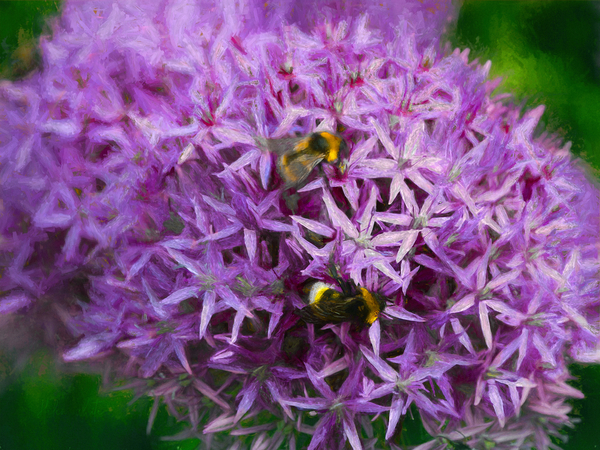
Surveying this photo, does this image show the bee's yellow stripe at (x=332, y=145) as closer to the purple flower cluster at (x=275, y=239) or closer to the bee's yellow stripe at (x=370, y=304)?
the purple flower cluster at (x=275, y=239)

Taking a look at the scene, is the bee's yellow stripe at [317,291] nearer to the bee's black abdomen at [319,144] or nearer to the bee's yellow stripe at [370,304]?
the bee's yellow stripe at [370,304]

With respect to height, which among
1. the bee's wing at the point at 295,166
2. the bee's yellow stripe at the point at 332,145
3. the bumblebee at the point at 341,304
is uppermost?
the bee's yellow stripe at the point at 332,145

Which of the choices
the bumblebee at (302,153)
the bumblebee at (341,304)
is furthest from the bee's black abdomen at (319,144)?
the bumblebee at (341,304)

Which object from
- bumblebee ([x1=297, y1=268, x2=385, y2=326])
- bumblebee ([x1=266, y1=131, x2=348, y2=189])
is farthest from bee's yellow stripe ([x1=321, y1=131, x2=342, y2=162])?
bumblebee ([x1=297, y1=268, x2=385, y2=326])

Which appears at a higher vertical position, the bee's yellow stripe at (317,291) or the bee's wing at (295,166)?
the bee's wing at (295,166)

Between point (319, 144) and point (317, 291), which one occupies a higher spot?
point (319, 144)

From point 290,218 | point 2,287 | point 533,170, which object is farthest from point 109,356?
point 533,170

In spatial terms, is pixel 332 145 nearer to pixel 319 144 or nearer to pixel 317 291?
pixel 319 144

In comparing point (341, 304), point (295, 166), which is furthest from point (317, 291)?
point (295, 166)

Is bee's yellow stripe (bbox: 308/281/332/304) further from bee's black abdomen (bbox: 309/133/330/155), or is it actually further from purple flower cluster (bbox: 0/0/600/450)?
bee's black abdomen (bbox: 309/133/330/155)
